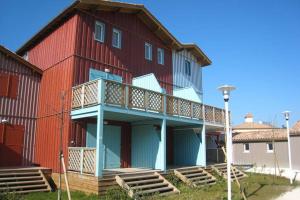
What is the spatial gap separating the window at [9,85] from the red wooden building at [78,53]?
151 centimetres

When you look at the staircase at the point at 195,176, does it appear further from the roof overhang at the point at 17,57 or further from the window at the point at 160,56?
the roof overhang at the point at 17,57

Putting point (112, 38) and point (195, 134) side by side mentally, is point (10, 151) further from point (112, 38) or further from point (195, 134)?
point (195, 134)

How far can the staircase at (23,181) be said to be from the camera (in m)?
13.0

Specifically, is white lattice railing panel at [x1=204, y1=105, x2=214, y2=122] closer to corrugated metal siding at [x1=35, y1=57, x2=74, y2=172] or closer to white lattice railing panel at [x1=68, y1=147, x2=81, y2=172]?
corrugated metal siding at [x1=35, y1=57, x2=74, y2=172]

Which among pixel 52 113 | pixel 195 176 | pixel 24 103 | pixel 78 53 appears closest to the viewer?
pixel 78 53

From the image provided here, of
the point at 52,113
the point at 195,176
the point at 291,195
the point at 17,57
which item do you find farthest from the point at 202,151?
the point at 17,57

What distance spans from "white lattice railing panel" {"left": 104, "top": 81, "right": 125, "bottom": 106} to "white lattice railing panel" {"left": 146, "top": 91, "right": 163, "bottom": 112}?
1.92 m

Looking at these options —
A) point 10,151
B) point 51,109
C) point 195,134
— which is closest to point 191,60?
point 195,134

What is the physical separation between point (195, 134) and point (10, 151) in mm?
11495

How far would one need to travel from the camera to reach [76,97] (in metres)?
14.9

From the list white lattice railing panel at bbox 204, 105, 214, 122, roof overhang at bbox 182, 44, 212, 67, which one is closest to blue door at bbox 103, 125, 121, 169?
white lattice railing panel at bbox 204, 105, 214, 122

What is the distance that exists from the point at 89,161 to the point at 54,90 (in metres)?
5.70

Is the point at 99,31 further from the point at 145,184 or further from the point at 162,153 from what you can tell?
the point at 145,184

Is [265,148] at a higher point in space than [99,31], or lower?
lower
